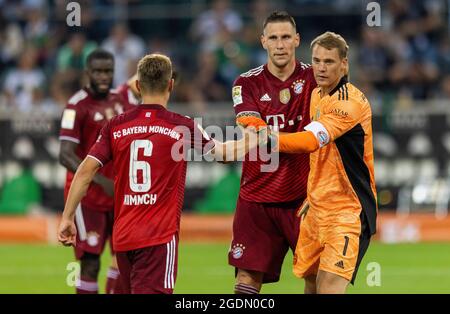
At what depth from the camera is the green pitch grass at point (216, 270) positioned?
44.4 ft

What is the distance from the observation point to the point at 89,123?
1141 centimetres

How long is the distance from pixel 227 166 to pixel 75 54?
4116 mm

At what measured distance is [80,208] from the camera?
457 inches

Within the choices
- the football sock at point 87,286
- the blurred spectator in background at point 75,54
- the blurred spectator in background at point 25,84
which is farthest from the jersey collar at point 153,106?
the blurred spectator in background at point 25,84

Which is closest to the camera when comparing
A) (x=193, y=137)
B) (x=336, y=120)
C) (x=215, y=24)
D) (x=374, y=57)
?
(x=193, y=137)

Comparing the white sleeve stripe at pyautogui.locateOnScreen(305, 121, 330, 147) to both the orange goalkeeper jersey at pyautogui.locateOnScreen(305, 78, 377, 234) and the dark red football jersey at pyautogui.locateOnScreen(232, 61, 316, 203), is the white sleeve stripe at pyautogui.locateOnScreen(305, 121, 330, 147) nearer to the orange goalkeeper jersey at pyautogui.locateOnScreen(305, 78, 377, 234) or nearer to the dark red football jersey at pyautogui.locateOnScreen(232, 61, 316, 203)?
the orange goalkeeper jersey at pyautogui.locateOnScreen(305, 78, 377, 234)

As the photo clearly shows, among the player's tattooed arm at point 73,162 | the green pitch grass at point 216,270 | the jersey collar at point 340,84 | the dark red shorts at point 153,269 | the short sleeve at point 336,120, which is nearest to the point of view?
the dark red shorts at point 153,269

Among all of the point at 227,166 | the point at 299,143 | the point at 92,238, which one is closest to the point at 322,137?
the point at 299,143

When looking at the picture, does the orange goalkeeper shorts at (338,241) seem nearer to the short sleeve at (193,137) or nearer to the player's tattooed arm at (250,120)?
the player's tattooed arm at (250,120)

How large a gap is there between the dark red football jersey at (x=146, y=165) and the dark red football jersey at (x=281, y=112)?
1.29 m

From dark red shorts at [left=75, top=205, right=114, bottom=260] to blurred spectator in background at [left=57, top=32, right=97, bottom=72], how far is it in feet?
30.4

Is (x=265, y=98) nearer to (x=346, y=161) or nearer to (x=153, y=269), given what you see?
(x=346, y=161)
